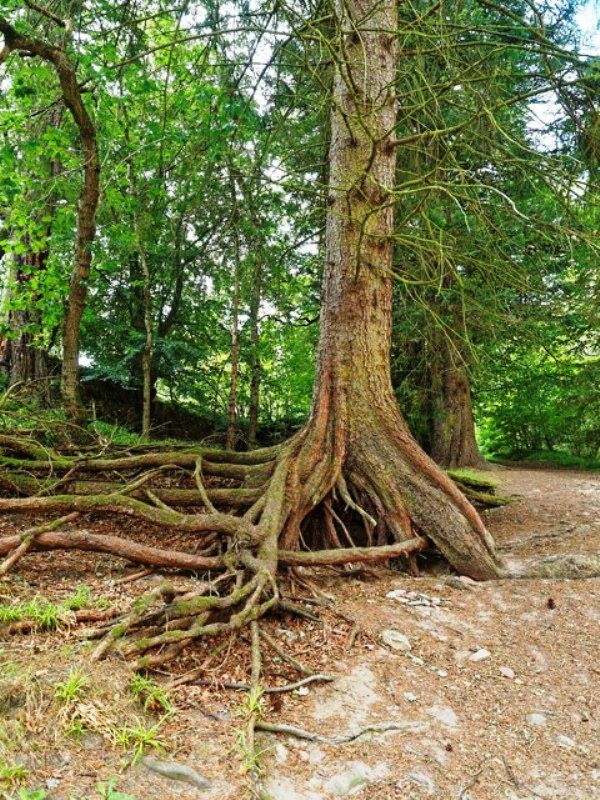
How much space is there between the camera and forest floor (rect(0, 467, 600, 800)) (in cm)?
172

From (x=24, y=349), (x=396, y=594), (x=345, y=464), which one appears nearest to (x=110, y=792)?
(x=396, y=594)

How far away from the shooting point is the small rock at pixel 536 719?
7.72ft

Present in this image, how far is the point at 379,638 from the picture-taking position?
118 inches

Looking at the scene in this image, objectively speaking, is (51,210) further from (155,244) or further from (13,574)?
(13,574)

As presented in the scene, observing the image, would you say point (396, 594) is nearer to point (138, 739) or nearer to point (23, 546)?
point (138, 739)

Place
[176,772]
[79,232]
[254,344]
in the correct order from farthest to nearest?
[254,344], [79,232], [176,772]

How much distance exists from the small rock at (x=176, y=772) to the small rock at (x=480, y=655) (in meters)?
1.78

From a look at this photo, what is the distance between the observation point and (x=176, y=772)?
5.61 ft

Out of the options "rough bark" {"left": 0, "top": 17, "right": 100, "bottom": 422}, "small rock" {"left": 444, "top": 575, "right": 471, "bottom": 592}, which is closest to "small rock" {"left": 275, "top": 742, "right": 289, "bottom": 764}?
"small rock" {"left": 444, "top": 575, "right": 471, "bottom": 592}

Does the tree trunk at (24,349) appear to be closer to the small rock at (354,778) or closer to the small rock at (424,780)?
the small rock at (354,778)

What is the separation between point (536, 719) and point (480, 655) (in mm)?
524

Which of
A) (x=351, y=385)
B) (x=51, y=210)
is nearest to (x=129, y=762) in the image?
(x=351, y=385)

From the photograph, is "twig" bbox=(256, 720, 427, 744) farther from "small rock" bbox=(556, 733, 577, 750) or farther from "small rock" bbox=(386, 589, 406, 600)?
"small rock" bbox=(386, 589, 406, 600)

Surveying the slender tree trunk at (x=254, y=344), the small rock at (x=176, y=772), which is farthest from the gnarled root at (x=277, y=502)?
the slender tree trunk at (x=254, y=344)
